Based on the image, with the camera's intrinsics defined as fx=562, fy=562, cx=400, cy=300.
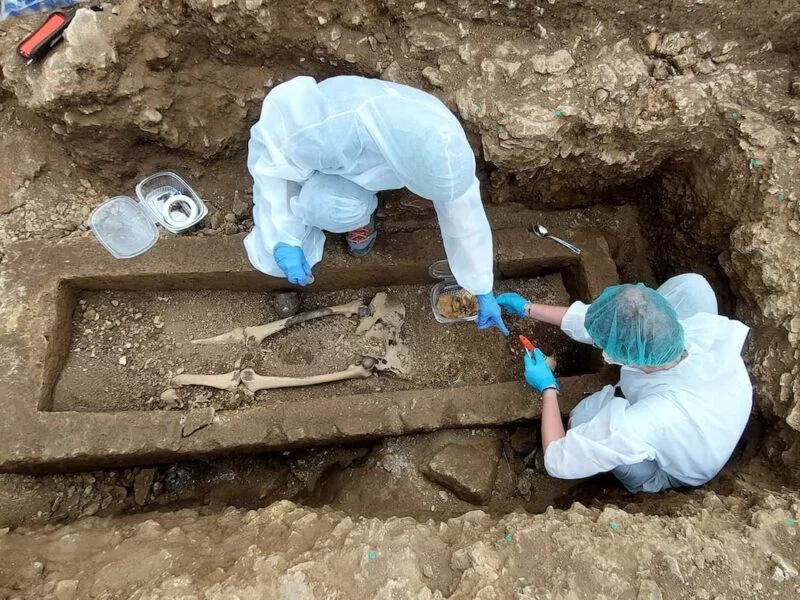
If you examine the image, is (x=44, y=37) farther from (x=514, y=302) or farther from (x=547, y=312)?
(x=547, y=312)

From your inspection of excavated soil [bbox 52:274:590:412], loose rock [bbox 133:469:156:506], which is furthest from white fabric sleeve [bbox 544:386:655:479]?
loose rock [bbox 133:469:156:506]

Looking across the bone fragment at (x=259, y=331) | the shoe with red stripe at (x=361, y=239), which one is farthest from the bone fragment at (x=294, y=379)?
the shoe with red stripe at (x=361, y=239)

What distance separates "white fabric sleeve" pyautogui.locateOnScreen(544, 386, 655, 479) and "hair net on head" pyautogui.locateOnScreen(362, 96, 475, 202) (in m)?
1.15

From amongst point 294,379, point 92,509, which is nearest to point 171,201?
point 294,379

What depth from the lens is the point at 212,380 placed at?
10.3 feet

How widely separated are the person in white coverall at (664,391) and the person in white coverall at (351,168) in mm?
668

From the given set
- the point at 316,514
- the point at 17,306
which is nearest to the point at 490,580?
the point at 316,514

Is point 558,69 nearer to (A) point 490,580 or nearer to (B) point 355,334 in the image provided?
(B) point 355,334

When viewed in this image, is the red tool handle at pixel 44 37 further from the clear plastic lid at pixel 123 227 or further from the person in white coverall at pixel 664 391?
the person in white coverall at pixel 664 391

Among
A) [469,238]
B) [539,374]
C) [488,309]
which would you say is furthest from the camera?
[539,374]

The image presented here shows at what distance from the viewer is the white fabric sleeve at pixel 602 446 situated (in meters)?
2.32

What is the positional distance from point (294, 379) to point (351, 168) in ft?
4.36

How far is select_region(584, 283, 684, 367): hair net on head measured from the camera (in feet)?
7.16

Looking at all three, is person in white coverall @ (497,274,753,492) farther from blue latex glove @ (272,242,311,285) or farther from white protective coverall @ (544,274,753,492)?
blue latex glove @ (272,242,311,285)
